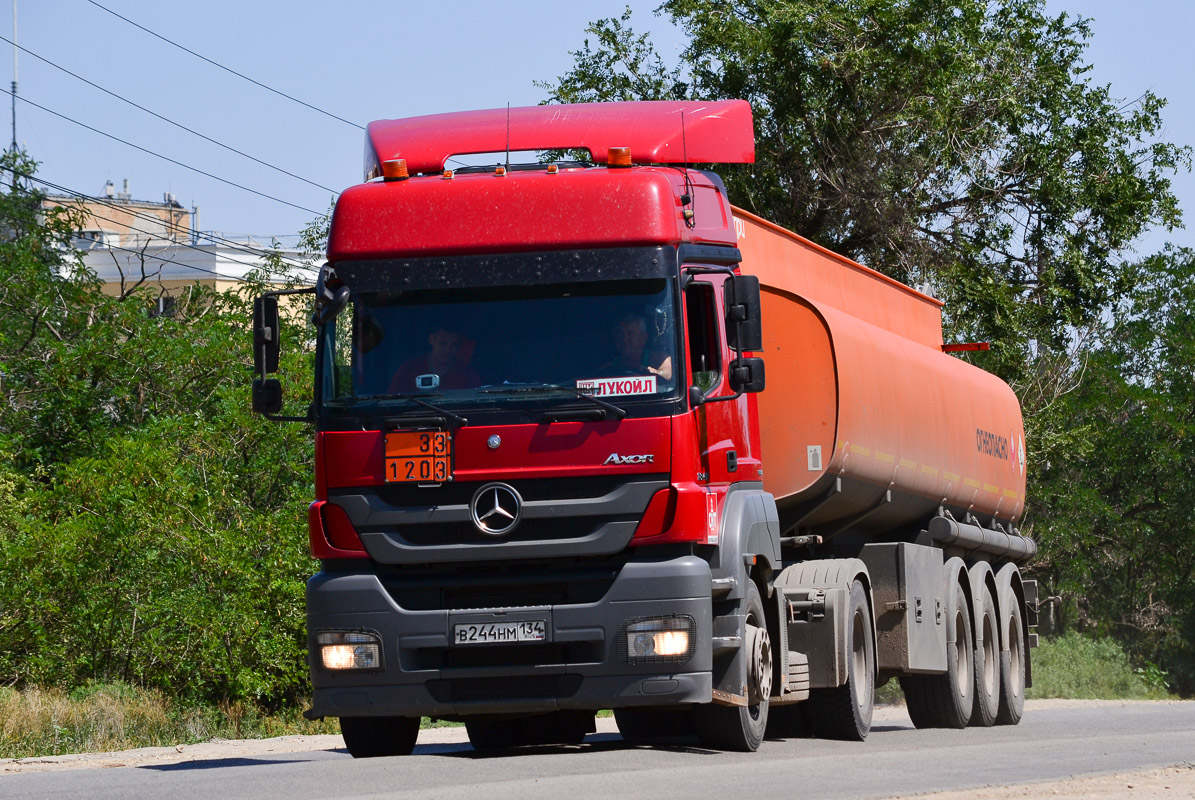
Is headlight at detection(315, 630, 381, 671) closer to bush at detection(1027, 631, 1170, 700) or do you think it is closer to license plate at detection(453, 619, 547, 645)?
license plate at detection(453, 619, 547, 645)

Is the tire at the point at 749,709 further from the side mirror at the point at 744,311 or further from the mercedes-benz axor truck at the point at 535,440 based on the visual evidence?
the side mirror at the point at 744,311

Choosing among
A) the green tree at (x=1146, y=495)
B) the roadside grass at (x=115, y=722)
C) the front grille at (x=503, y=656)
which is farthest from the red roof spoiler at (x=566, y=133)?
the green tree at (x=1146, y=495)

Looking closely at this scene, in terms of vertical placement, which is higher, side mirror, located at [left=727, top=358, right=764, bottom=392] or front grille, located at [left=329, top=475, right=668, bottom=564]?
side mirror, located at [left=727, top=358, right=764, bottom=392]

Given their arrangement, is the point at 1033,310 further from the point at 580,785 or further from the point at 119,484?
the point at 580,785

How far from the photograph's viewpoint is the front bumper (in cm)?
941

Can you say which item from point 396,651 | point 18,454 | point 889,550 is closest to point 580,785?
point 396,651

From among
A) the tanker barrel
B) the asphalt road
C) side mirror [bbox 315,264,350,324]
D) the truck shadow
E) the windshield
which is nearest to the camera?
the asphalt road

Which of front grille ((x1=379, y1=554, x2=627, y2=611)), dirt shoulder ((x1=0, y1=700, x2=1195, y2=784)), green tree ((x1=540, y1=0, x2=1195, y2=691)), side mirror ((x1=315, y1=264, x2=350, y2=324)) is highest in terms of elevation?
green tree ((x1=540, y1=0, x2=1195, y2=691))

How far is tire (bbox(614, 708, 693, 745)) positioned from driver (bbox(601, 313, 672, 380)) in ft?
12.9

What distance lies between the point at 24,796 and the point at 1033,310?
20976 mm

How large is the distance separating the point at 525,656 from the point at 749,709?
78.3 inches

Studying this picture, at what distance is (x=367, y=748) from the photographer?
1091 cm

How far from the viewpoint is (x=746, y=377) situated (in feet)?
32.7

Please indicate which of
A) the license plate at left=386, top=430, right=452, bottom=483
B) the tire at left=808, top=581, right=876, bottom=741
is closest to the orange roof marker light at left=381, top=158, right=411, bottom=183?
the license plate at left=386, top=430, right=452, bottom=483
